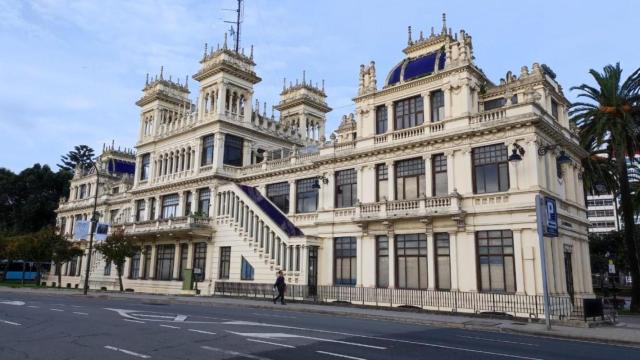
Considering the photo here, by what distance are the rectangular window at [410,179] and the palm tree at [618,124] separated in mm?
11887

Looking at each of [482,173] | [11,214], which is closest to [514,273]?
[482,173]

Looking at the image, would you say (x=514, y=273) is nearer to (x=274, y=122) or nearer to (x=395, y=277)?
(x=395, y=277)

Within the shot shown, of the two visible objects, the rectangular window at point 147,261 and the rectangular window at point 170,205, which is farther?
the rectangular window at point 147,261

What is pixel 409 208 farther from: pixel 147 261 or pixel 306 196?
pixel 147 261

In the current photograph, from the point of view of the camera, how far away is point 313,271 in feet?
108

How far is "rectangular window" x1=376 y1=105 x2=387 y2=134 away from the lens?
107 feet

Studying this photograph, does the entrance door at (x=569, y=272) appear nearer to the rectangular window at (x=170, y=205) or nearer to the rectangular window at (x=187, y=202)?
the rectangular window at (x=187, y=202)

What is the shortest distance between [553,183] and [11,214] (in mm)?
78155

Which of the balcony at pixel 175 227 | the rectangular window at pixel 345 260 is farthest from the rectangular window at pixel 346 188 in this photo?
the balcony at pixel 175 227

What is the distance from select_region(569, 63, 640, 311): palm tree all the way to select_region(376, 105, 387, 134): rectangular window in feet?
43.1

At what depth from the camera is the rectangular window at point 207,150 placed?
43.0 m

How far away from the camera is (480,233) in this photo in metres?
26.5

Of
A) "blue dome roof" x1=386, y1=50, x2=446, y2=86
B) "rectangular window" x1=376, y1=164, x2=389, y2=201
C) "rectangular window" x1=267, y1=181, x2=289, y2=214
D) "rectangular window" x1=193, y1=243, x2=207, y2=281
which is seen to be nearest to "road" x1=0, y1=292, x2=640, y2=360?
"rectangular window" x1=376, y1=164, x2=389, y2=201

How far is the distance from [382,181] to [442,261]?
6.83 m
